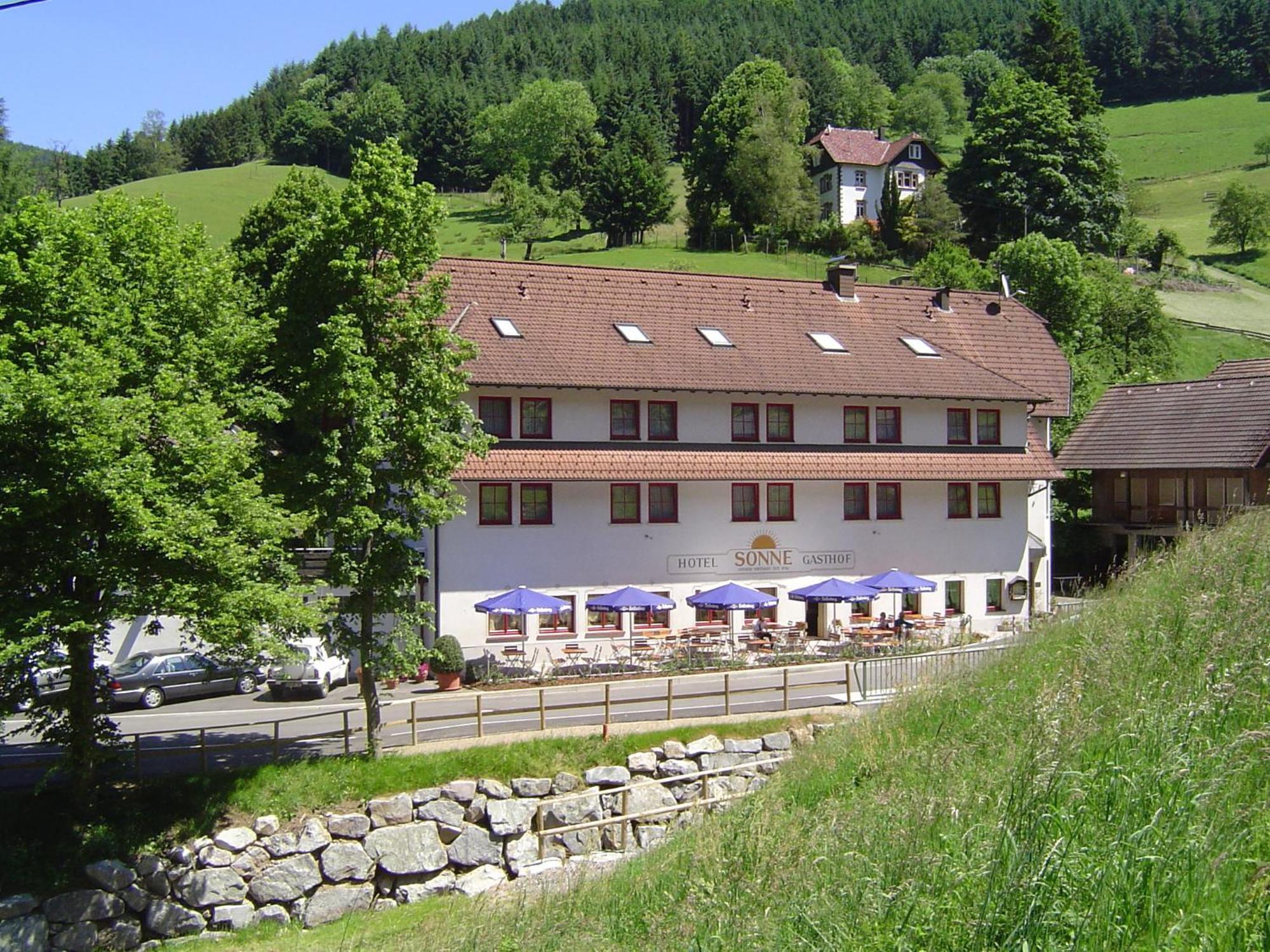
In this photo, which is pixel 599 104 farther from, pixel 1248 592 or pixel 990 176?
pixel 1248 592

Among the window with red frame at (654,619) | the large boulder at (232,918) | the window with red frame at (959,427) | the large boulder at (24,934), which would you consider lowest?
the large boulder at (232,918)

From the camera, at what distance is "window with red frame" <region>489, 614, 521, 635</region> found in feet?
102

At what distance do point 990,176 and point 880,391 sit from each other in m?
52.5

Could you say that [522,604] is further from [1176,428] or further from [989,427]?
[1176,428]

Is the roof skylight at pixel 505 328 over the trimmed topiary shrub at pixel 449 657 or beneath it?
→ over

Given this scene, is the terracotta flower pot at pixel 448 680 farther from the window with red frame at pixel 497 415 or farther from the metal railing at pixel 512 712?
the window with red frame at pixel 497 415

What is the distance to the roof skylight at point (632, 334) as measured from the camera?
1359 inches

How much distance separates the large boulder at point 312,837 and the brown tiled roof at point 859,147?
84876 millimetres

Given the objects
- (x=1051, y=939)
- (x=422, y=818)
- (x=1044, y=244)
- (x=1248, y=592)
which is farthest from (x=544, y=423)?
(x=1044, y=244)

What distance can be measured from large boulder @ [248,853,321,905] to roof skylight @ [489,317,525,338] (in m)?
16.2

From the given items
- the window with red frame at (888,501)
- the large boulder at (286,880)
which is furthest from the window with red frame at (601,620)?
the large boulder at (286,880)

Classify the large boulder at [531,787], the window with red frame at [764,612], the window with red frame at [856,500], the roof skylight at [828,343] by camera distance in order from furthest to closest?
the roof skylight at [828,343] < the window with red frame at [856,500] < the window with red frame at [764,612] < the large boulder at [531,787]

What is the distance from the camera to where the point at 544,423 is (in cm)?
3222

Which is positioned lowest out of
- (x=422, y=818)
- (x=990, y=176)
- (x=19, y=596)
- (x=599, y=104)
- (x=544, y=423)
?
(x=422, y=818)
